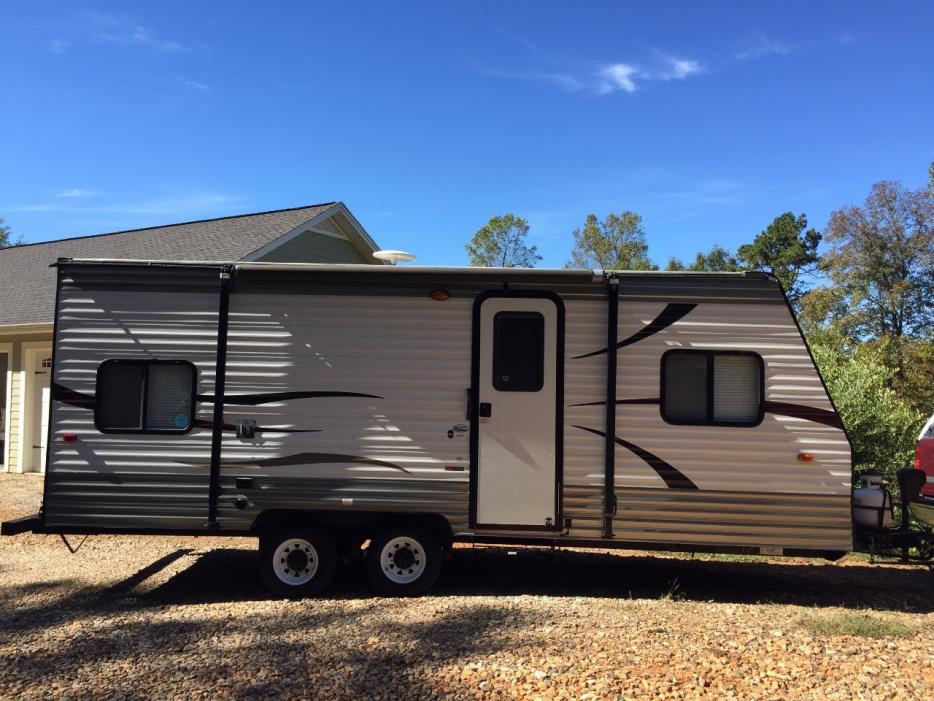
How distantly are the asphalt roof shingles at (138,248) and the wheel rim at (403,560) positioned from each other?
8.01 meters

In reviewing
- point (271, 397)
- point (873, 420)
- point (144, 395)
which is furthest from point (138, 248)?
point (873, 420)

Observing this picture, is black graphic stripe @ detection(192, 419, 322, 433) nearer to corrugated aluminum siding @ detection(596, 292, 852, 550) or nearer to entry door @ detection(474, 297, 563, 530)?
entry door @ detection(474, 297, 563, 530)

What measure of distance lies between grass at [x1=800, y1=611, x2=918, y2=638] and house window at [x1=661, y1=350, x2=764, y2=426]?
1621mm

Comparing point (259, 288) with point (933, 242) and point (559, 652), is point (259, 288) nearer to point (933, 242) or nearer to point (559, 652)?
point (559, 652)

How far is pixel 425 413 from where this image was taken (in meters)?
6.11

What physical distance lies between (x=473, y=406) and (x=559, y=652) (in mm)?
2176

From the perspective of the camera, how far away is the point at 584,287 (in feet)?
20.1

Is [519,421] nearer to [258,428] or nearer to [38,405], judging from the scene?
[258,428]

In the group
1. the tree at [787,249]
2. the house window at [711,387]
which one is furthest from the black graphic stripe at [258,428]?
the tree at [787,249]

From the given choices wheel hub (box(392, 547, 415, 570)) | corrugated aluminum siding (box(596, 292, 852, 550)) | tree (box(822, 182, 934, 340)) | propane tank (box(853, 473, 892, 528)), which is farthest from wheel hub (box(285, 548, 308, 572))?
tree (box(822, 182, 934, 340))

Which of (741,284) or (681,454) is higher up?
(741,284)

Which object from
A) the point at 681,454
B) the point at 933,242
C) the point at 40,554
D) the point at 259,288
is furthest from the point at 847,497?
the point at 933,242

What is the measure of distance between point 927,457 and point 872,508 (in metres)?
0.88

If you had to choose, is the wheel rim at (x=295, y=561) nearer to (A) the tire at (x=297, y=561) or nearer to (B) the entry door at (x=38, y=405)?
(A) the tire at (x=297, y=561)
